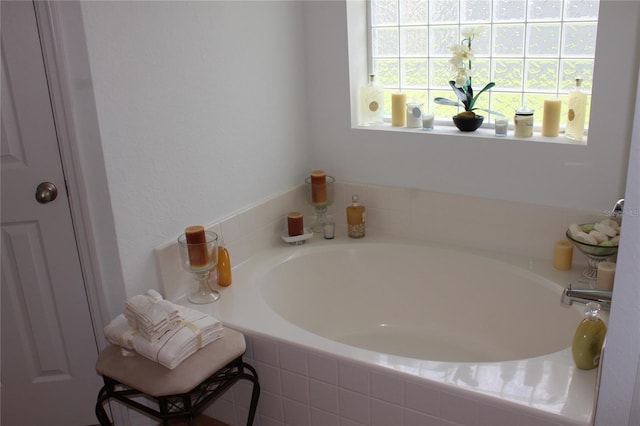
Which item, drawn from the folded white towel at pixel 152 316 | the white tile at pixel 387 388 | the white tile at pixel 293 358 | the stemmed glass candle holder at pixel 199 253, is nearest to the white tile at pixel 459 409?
the white tile at pixel 387 388

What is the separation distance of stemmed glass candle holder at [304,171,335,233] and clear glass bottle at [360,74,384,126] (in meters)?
0.33

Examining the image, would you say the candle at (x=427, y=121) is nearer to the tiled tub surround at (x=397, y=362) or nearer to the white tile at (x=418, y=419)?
the tiled tub surround at (x=397, y=362)

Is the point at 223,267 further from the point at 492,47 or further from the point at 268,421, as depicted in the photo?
the point at 492,47

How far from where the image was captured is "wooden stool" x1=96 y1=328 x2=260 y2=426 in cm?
181

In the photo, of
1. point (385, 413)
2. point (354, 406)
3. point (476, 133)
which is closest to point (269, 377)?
point (354, 406)

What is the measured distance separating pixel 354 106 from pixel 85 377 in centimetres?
162

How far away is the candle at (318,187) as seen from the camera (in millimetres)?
2803

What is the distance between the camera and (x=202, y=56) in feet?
7.57

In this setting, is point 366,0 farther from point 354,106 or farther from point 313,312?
point 313,312

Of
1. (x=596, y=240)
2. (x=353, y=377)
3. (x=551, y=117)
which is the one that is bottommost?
(x=353, y=377)

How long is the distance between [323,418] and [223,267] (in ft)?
2.33

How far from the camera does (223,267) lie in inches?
94.4

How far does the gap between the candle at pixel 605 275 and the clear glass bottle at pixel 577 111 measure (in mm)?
515

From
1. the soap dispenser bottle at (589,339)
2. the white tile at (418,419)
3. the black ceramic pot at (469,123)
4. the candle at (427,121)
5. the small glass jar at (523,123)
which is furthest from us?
the candle at (427,121)
